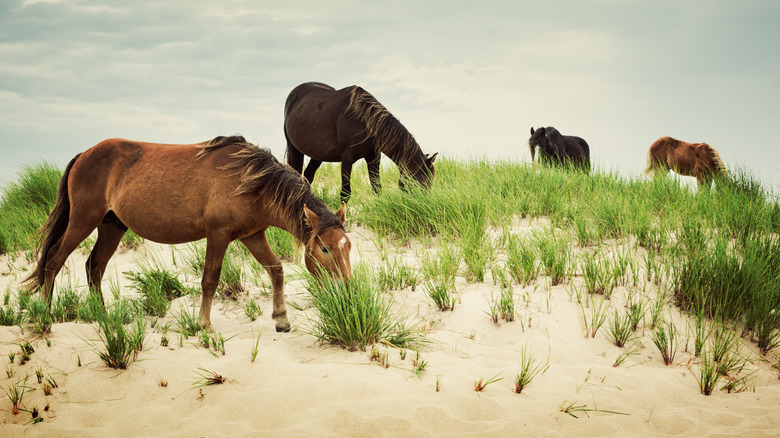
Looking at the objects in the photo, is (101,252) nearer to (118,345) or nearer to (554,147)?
(118,345)

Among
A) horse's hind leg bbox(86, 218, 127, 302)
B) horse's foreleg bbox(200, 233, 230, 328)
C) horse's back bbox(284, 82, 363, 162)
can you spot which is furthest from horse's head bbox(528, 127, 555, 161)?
horse's hind leg bbox(86, 218, 127, 302)

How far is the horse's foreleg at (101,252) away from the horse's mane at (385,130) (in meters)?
3.45

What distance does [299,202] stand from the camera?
3998 mm

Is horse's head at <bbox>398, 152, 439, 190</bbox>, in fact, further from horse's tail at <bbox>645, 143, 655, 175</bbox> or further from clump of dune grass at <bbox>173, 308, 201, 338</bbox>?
horse's tail at <bbox>645, 143, 655, 175</bbox>

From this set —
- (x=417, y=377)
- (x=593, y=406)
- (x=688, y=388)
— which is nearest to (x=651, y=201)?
(x=688, y=388)

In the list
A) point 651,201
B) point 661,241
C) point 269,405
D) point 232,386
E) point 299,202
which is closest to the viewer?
point 269,405

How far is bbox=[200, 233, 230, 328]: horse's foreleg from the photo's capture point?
4.14m

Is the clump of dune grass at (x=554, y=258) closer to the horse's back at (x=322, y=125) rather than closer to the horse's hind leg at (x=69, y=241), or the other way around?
the horse's back at (x=322, y=125)

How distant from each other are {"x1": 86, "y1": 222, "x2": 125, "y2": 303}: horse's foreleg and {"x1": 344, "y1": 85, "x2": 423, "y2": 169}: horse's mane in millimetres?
3455

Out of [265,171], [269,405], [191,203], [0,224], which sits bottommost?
[269,405]

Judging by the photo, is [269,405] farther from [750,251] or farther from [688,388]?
[750,251]

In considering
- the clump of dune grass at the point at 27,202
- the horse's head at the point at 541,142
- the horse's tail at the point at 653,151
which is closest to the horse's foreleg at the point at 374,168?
the horse's head at the point at 541,142

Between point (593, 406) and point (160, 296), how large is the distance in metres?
3.96

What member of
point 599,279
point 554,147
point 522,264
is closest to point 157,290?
point 522,264
